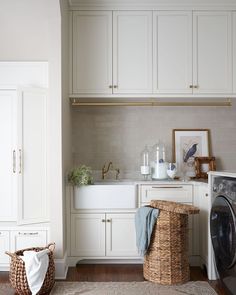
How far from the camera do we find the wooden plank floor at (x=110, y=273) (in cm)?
256

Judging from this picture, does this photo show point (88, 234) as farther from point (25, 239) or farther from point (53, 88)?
point (53, 88)

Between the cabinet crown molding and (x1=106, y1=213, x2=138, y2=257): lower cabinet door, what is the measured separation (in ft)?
6.84

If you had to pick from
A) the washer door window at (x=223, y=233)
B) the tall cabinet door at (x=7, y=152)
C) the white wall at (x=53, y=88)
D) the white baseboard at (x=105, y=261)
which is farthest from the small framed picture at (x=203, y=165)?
the tall cabinet door at (x=7, y=152)

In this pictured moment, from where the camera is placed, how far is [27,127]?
2625 mm

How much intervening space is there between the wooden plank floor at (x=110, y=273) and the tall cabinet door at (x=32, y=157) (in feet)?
1.87

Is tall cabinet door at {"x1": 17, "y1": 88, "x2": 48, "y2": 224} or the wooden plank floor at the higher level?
tall cabinet door at {"x1": 17, "y1": 88, "x2": 48, "y2": 224}

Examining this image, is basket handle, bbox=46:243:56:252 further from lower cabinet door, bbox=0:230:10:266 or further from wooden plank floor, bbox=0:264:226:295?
lower cabinet door, bbox=0:230:10:266

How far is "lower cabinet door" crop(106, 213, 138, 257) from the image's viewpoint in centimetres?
283

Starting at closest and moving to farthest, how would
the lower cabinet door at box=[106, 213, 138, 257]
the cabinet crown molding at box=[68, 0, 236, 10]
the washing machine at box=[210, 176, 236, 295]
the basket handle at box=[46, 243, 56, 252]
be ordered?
the washing machine at box=[210, 176, 236, 295] < the basket handle at box=[46, 243, 56, 252] < the lower cabinet door at box=[106, 213, 138, 257] < the cabinet crown molding at box=[68, 0, 236, 10]

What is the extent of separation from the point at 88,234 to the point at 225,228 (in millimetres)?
1297

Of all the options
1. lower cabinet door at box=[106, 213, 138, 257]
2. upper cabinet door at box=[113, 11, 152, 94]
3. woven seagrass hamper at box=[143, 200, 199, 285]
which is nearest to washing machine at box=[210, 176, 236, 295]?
woven seagrass hamper at box=[143, 200, 199, 285]

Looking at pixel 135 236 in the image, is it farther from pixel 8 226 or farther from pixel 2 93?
pixel 2 93

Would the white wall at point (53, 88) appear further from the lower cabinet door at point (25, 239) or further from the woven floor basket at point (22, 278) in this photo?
the woven floor basket at point (22, 278)

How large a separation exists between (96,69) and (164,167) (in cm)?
123
